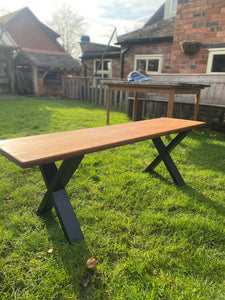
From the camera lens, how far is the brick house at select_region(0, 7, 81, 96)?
1502 centimetres

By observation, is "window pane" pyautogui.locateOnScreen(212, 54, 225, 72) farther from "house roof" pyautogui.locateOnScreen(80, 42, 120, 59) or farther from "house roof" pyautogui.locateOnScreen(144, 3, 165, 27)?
"house roof" pyautogui.locateOnScreen(144, 3, 165, 27)

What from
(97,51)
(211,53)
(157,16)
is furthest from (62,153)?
(157,16)

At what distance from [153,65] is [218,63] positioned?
444cm

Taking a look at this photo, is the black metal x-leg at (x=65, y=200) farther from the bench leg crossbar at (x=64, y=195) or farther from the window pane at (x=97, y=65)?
the window pane at (x=97, y=65)

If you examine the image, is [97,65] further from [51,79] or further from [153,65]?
[153,65]

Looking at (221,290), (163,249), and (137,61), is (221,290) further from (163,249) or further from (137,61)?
(137,61)

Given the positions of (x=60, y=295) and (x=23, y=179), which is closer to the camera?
(x=60, y=295)

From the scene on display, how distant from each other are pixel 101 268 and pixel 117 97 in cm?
872

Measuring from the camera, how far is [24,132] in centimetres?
473

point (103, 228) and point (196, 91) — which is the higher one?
point (196, 91)

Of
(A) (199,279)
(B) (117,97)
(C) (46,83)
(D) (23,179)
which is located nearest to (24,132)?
(D) (23,179)

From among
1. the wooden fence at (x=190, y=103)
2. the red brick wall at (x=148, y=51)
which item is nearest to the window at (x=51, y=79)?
the red brick wall at (x=148, y=51)

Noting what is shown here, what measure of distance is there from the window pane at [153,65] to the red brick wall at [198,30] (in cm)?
330

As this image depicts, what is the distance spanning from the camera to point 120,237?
1756 millimetres
